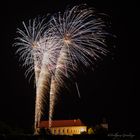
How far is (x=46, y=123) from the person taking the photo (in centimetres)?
9056

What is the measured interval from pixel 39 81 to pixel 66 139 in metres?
5.52

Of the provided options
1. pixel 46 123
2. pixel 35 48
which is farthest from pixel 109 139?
pixel 46 123

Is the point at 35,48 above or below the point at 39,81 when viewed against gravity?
above

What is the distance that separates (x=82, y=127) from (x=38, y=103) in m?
55.0

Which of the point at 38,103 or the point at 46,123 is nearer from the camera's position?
the point at 38,103

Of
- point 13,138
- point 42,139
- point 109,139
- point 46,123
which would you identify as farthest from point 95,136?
point 46,123

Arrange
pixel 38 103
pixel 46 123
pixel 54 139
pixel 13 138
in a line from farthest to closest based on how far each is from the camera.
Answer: pixel 46 123 → pixel 38 103 → pixel 54 139 → pixel 13 138

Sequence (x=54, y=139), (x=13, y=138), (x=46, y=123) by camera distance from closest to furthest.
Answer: (x=13, y=138)
(x=54, y=139)
(x=46, y=123)

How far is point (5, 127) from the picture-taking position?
125 ft

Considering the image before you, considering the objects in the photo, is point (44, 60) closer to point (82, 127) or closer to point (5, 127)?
point (5, 127)

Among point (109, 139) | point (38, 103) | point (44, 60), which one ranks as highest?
point (44, 60)

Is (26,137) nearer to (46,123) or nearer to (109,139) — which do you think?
(109,139)

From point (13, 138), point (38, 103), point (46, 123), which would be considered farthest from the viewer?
point (46, 123)

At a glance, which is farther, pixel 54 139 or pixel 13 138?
pixel 54 139
